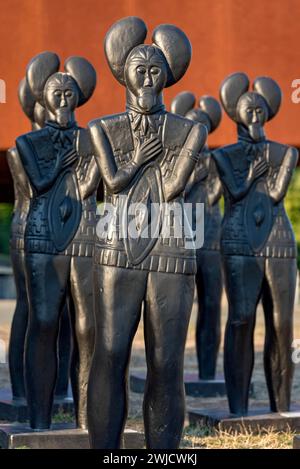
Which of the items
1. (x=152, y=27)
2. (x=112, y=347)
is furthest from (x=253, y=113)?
(x=152, y=27)

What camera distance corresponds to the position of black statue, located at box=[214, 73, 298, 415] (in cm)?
827

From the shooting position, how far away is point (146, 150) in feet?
19.8

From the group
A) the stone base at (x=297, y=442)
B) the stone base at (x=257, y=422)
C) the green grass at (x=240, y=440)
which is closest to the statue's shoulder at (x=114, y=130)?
the stone base at (x=297, y=442)

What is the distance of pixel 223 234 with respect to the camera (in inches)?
334

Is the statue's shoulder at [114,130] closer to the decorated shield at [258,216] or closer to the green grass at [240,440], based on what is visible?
the decorated shield at [258,216]

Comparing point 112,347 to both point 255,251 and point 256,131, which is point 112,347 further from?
point 256,131

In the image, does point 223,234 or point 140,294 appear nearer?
point 140,294

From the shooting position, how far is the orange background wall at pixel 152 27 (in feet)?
43.4

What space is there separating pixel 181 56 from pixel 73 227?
1.84m

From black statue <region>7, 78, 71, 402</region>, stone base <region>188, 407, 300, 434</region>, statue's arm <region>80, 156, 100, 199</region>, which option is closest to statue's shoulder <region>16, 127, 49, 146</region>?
statue's arm <region>80, 156, 100, 199</region>

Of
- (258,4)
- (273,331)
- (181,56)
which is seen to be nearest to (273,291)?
(273,331)

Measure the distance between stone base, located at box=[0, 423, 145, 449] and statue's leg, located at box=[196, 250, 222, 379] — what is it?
335 cm

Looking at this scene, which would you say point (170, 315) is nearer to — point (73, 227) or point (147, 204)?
point (147, 204)

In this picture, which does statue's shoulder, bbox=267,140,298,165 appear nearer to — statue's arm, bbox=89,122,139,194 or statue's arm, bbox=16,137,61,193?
statue's arm, bbox=16,137,61,193
